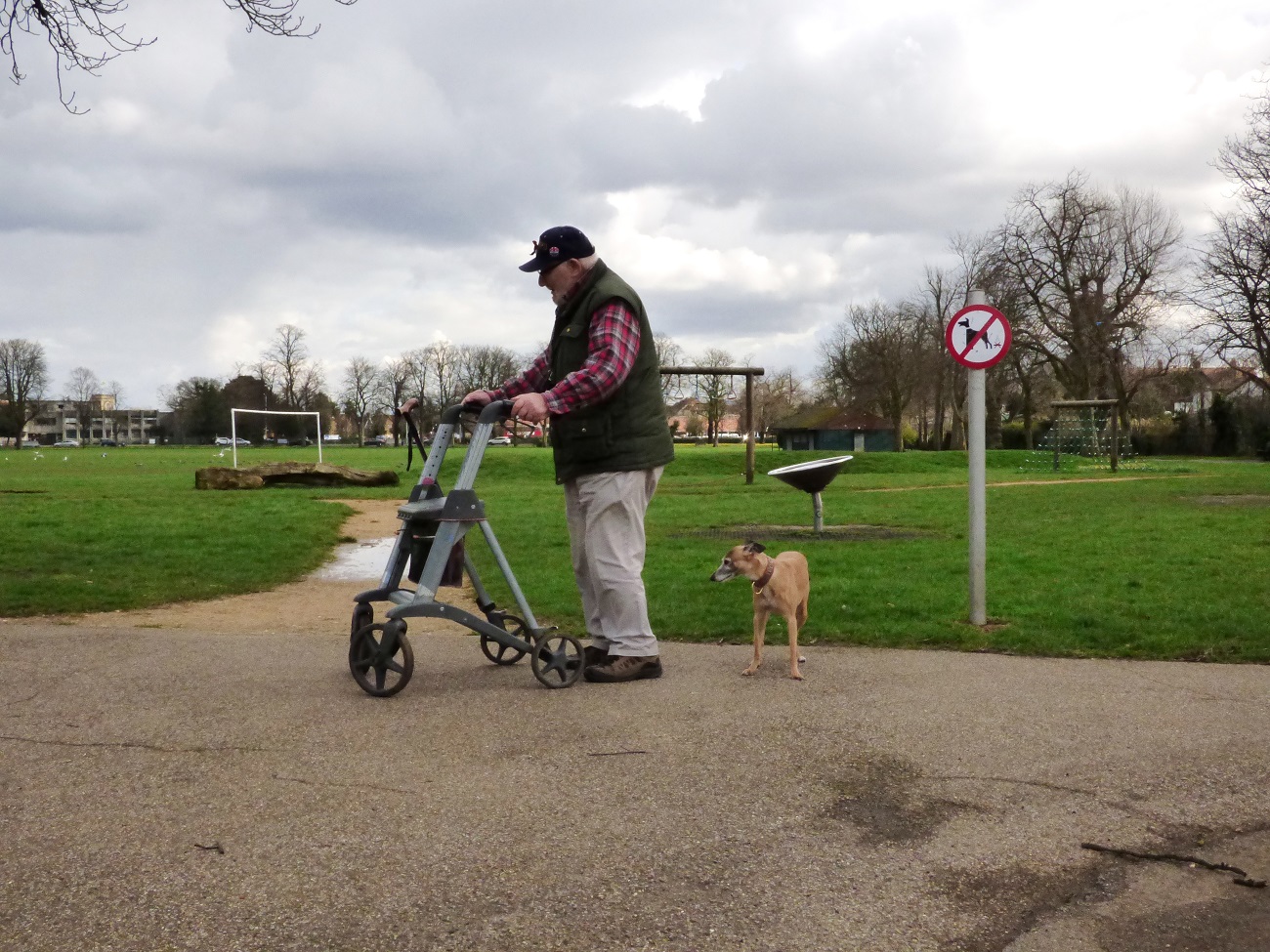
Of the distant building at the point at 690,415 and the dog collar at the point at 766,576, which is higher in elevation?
the distant building at the point at 690,415

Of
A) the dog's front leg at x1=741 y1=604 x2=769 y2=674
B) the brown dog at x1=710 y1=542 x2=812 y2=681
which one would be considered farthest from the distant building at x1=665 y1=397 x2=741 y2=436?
the dog's front leg at x1=741 y1=604 x2=769 y2=674

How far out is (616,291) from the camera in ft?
17.3

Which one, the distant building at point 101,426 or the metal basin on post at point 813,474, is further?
the distant building at point 101,426

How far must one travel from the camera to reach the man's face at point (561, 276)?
5.39 meters

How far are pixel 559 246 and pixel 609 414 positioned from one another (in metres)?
0.84

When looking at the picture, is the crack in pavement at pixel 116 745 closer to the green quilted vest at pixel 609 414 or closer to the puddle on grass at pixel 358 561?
the green quilted vest at pixel 609 414

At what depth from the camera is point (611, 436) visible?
5.29 m

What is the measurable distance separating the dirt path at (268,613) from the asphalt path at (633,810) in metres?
2.10

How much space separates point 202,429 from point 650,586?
4311 inches

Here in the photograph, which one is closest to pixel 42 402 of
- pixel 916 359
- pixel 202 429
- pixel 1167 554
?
pixel 202 429

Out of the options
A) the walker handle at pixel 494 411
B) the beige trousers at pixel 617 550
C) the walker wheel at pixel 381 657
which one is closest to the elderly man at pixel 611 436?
the beige trousers at pixel 617 550

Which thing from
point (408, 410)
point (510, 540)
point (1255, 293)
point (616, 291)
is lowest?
point (510, 540)

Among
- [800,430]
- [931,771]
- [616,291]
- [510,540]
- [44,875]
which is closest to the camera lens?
[44,875]

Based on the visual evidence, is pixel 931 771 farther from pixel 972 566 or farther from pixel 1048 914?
pixel 972 566
